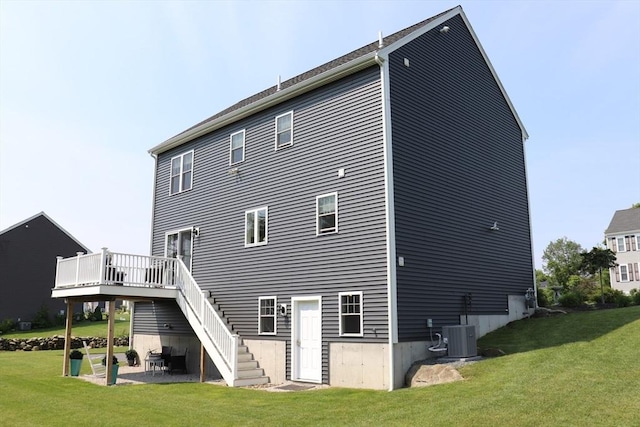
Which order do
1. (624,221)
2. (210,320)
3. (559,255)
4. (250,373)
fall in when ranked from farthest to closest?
(559,255) → (624,221) → (210,320) → (250,373)

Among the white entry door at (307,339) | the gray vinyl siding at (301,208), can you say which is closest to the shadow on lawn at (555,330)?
the gray vinyl siding at (301,208)

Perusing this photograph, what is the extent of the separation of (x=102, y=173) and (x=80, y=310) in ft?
69.9

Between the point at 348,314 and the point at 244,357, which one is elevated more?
the point at 348,314

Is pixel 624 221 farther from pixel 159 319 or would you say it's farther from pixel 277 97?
pixel 159 319

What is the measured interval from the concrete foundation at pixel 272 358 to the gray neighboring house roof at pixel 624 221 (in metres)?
40.2

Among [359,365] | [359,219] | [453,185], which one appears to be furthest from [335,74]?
[359,365]

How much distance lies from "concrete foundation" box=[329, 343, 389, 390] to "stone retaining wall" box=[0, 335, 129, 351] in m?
19.6

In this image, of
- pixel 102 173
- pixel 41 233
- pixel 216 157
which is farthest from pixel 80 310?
pixel 216 157

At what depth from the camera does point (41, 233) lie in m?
40.5

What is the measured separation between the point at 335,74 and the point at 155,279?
29.0ft

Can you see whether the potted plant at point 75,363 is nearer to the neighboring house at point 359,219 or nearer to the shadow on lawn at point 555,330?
the neighboring house at point 359,219

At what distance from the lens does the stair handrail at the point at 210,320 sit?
591 inches

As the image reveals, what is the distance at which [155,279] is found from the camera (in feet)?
57.9

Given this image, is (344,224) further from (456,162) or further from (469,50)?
(469,50)
